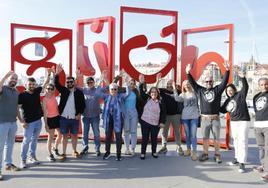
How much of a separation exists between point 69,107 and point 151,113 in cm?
183


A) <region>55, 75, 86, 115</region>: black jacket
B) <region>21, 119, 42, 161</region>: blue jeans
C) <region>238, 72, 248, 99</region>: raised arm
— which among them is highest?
<region>238, 72, 248, 99</region>: raised arm

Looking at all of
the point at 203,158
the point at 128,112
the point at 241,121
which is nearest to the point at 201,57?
the point at 241,121

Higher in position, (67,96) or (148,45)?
(148,45)

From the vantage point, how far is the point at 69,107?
603 cm

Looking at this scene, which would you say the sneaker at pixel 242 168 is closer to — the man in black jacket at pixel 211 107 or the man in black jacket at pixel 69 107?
the man in black jacket at pixel 211 107

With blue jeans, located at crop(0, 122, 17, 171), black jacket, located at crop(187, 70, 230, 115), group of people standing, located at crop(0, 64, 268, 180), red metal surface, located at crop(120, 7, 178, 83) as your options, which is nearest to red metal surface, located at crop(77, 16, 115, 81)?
red metal surface, located at crop(120, 7, 178, 83)

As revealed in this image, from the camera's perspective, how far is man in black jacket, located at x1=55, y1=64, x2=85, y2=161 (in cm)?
603

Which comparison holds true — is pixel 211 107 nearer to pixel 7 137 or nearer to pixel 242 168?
pixel 242 168

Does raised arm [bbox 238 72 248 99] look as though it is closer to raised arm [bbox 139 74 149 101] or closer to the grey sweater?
the grey sweater

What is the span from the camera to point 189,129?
6.48 meters

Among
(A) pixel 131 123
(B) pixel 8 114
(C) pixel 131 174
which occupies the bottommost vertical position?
(C) pixel 131 174

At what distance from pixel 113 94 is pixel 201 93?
1973 mm

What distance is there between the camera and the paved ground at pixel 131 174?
184 inches

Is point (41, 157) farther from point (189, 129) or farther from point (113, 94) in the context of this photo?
point (189, 129)
